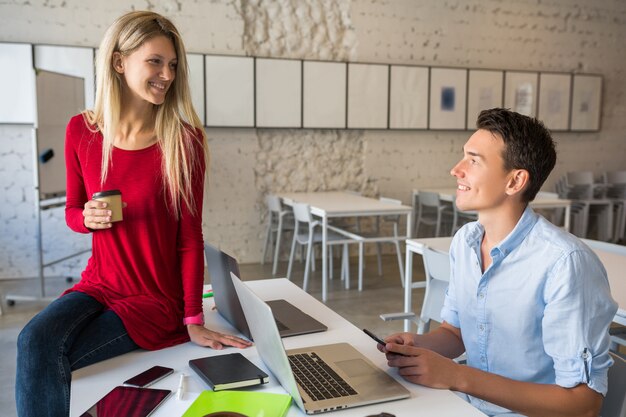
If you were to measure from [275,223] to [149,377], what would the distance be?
15.3 feet

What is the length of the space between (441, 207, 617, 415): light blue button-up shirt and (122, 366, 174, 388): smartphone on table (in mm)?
A: 747

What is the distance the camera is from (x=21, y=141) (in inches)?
204

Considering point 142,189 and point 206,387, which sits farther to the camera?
point 142,189

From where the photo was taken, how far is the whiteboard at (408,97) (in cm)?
626

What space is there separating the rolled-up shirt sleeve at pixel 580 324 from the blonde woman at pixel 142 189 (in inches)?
28.0

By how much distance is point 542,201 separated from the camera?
516cm

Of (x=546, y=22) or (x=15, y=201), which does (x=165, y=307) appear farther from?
(x=546, y=22)

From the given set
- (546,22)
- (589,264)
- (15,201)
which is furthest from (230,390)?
(546,22)

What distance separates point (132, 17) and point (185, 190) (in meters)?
0.49

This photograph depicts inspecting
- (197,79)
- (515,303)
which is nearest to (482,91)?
(197,79)

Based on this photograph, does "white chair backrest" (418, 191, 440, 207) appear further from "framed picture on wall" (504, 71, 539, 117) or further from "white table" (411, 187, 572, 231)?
"framed picture on wall" (504, 71, 539, 117)

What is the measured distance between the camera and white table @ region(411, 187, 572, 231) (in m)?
5.14

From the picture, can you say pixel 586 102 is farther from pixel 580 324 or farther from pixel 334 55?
pixel 580 324

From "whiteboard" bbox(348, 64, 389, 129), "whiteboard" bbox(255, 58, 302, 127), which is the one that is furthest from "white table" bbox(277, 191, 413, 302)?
"whiteboard" bbox(348, 64, 389, 129)
